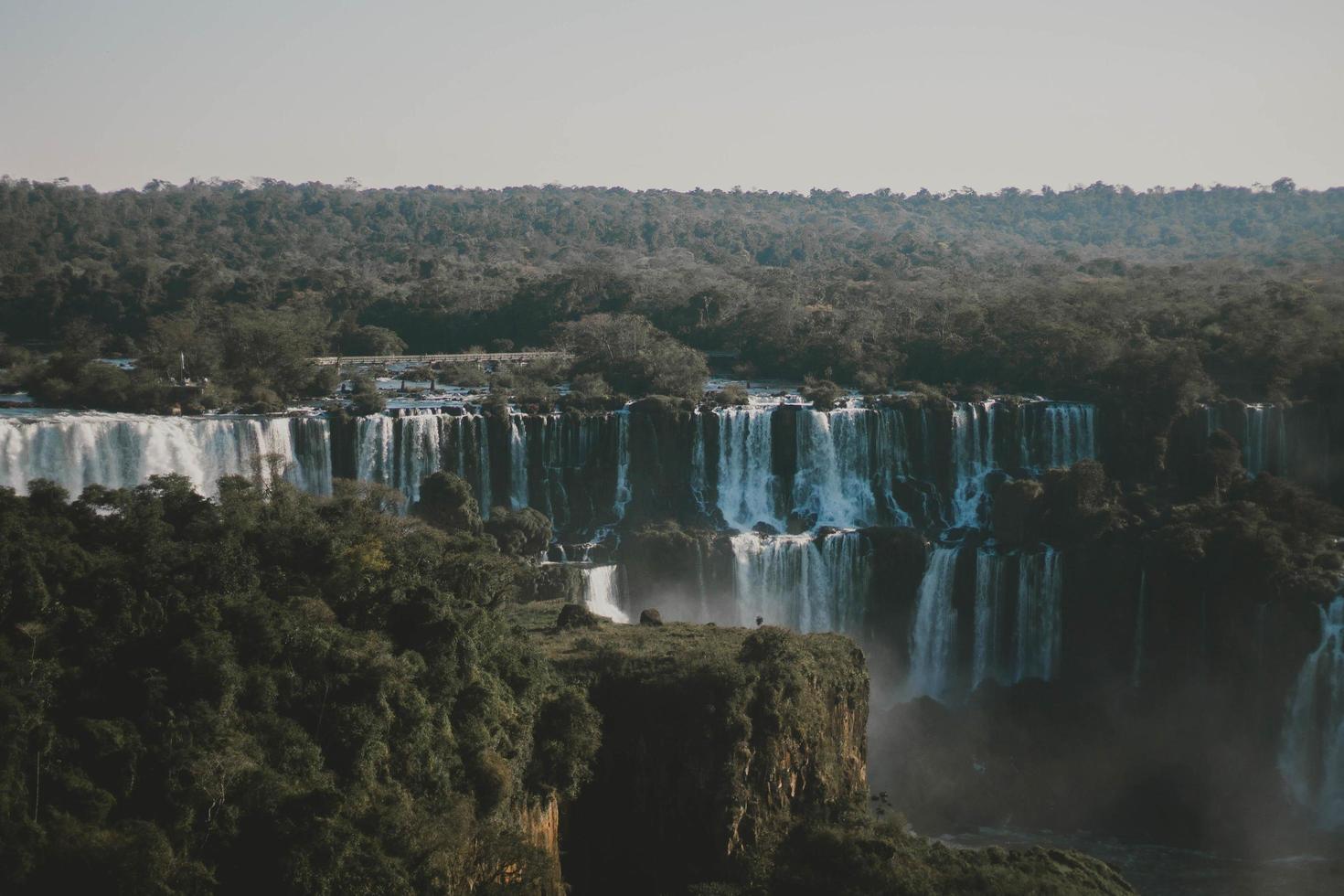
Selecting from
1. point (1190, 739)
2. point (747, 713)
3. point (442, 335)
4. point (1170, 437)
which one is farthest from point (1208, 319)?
point (747, 713)

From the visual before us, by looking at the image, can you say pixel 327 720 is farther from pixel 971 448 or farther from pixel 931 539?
pixel 971 448

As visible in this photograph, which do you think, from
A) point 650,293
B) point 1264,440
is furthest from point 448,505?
point 650,293

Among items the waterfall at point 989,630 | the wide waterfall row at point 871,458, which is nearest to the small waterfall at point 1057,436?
the wide waterfall row at point 871,458

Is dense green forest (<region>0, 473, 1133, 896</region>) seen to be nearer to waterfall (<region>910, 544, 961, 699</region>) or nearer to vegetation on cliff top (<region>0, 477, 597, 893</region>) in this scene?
vegetation on cliff top (<region>0, 477, 597, 893</region>)

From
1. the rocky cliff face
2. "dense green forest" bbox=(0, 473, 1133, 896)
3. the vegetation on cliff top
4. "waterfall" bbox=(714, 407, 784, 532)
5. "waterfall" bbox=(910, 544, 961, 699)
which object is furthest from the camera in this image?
"waterfall" bbox=(714, 407, 784, 532)

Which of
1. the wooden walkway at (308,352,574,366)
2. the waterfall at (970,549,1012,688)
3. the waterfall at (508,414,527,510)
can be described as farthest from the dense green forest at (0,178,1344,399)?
the waterfall at (970,549,1012,688)

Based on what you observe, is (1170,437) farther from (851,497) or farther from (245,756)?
(245,756)
